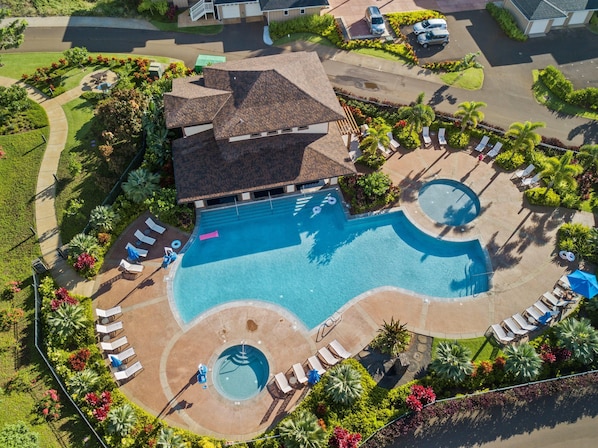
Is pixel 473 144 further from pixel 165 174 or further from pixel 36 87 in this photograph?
pixel 36 87

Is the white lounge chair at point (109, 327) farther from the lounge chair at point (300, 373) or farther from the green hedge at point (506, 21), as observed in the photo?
the green hedge at point (506, 21)

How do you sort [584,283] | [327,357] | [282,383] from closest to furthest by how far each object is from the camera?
[282,383] → [327,357] → [584,283]

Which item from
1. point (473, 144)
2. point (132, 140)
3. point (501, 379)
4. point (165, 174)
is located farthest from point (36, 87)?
point (501, 379)

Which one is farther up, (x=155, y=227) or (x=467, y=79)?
(x=467, y=79)

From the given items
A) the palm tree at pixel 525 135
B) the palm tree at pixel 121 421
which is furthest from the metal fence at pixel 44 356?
the palm tree at pixel 525 135

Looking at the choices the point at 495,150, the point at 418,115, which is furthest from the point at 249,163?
the point at 495,150

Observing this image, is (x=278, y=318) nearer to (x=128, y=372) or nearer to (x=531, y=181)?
(x=128, y=372)

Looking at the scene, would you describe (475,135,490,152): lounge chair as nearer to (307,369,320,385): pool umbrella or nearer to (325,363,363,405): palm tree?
(325,363,363,405): palm tree
